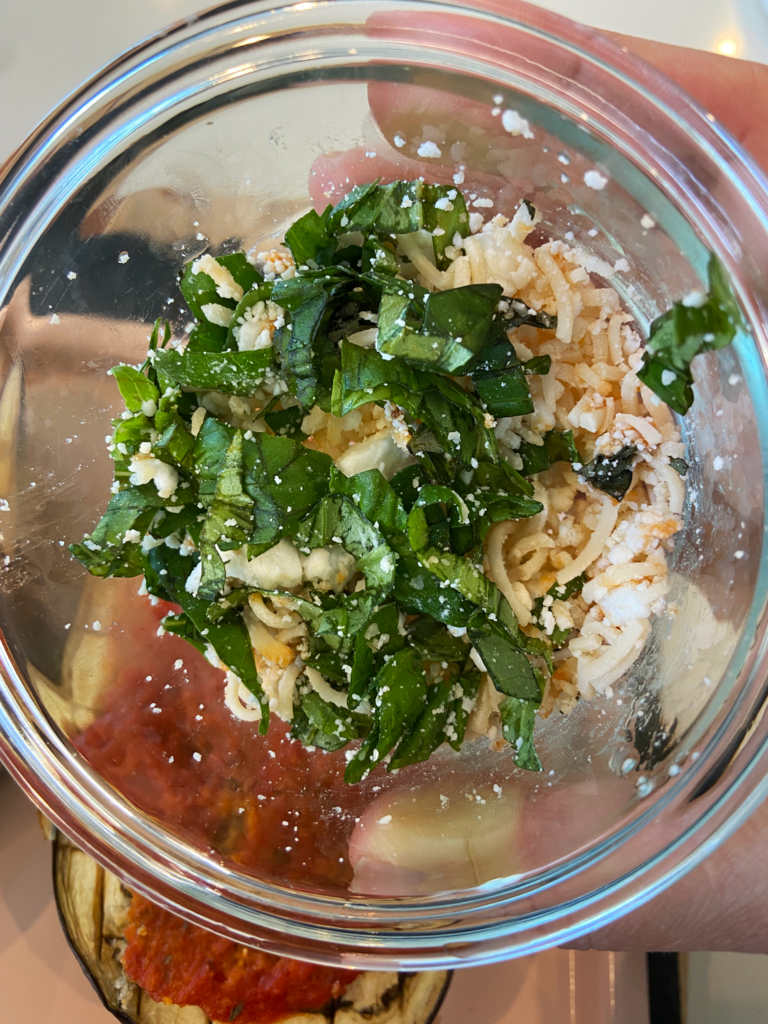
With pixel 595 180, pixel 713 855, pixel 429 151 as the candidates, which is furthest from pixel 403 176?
pixel 713 855

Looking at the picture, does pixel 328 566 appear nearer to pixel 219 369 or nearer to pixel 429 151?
pixel 219 369

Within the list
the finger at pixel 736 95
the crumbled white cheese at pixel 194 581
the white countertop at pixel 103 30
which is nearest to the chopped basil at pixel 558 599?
the crumbled white cheese at pixel 194 581

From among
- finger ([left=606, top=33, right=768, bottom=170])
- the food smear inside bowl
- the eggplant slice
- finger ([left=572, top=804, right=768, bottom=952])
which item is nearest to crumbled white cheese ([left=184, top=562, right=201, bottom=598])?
the food smear inside bowl

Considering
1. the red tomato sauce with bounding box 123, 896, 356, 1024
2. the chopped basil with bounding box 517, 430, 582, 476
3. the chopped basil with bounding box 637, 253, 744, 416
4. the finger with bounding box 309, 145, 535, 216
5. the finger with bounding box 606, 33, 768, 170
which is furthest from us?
the red tomato sauce with bounding box 123, 896, 356, 1024

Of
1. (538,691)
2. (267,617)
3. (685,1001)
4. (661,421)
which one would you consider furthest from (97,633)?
(685,1001)

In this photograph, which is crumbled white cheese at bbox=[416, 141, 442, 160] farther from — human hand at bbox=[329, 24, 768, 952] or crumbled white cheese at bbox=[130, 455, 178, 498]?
crumbled white cheese at bbox=[130, 455, 178, 498]

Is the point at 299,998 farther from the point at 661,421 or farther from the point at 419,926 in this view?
the point at 661,421

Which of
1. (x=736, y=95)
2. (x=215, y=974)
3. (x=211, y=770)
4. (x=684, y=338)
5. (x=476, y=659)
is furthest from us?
(x=215, y=974)
